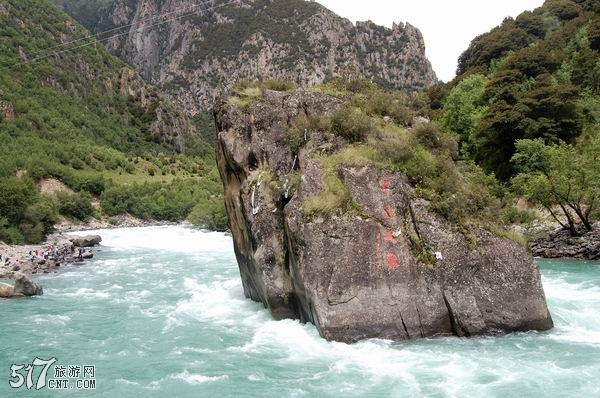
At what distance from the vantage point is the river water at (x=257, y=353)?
42.7 feet

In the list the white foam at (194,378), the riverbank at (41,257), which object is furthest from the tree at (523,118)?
the riverbank at (41,257)

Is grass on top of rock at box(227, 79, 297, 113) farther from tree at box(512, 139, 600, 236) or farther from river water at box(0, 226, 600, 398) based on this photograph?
tree at box(512, 139, 600, 236)

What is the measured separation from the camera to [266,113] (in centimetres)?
2086

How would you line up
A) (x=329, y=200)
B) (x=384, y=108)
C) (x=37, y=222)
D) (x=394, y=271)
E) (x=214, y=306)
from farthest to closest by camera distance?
(x=37, y=222)
(x=214, y=306)
(x=384, y=108)
(x=329, y=200)
(x=394, y=271)

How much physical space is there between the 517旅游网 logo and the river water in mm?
197

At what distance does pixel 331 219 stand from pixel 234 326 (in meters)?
6.14

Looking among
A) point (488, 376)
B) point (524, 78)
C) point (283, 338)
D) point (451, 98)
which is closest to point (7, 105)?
point (451, 98)

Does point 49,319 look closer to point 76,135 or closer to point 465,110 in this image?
point 465,110

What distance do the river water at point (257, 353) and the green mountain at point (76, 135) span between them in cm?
2964

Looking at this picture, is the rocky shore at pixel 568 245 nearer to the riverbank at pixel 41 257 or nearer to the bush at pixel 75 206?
the riverbank at pixel 41 257

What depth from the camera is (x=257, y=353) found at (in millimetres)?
15852

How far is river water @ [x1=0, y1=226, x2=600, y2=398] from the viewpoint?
13.0 meters

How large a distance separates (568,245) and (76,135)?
10621cm

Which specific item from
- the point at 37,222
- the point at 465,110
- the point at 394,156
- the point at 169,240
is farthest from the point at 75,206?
the point at 394,156
